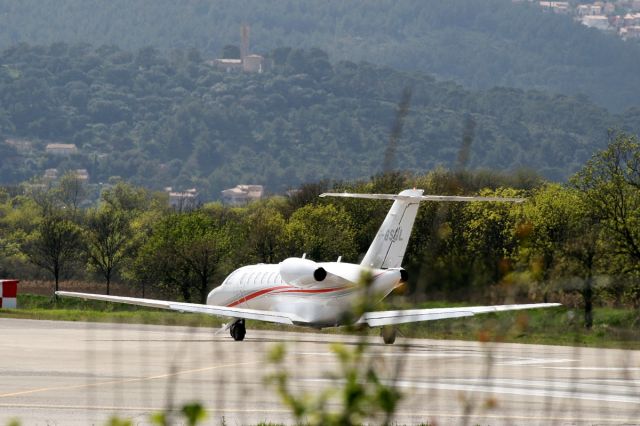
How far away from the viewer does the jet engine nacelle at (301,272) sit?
41.1m

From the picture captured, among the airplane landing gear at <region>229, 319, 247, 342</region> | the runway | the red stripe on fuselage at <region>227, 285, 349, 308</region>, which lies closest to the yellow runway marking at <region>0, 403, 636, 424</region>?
the runway

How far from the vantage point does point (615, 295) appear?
34.5 feet

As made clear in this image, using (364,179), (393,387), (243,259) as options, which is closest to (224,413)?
(393,387)

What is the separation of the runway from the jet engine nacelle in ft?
6.03

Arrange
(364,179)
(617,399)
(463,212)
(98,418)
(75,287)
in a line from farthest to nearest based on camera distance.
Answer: (364,179), (75,287), (617,399), (98,418), (463,212)

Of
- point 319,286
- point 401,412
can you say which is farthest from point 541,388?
point 319,286

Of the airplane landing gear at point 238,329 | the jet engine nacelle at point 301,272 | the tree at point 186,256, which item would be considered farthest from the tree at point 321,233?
the jet engine nacelle at point 301,272

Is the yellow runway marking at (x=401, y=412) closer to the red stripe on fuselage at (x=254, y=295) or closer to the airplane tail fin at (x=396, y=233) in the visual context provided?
the airplane tail fin at (x=396, y=233)

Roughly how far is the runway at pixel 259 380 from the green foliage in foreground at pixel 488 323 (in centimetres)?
38

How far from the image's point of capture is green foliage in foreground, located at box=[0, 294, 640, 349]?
8500 millimetres

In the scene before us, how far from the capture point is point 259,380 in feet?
84.9

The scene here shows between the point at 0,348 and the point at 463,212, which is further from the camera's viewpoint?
the point at 0,348

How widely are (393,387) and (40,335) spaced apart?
1428 inches

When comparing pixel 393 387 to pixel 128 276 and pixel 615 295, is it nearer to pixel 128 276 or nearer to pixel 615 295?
pixel 615 295
